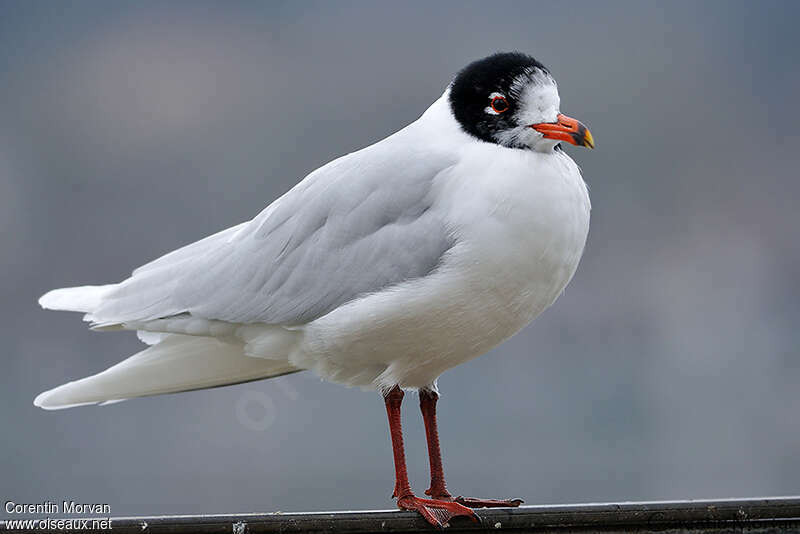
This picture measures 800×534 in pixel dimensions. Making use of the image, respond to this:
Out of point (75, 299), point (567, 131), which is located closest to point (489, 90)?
point (567, 131)

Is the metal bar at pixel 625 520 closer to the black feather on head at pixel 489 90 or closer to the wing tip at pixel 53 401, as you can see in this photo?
the wing tip at pixel 53 401

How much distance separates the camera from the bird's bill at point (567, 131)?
6.30ft

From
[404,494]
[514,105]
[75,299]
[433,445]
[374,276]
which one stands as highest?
[514,105]

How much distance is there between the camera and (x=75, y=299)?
2365 mm

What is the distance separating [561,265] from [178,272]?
86 centimetres

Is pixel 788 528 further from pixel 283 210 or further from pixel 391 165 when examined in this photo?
pixel 283 210

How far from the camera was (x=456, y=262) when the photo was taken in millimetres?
1916

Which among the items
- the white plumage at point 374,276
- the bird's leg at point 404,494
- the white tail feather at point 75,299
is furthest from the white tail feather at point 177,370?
the bird's leg at point 404,494

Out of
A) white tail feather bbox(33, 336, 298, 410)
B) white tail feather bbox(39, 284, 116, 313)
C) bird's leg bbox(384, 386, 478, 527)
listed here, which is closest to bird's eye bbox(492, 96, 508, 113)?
bird's leg bbox(384, 386, 478, 527)

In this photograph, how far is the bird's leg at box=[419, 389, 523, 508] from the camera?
2125mm

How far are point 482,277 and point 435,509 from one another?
44 cm

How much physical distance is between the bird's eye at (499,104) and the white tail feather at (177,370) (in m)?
0.71

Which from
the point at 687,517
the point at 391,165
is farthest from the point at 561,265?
the point at 687,517

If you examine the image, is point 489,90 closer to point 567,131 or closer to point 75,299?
point 567,131
